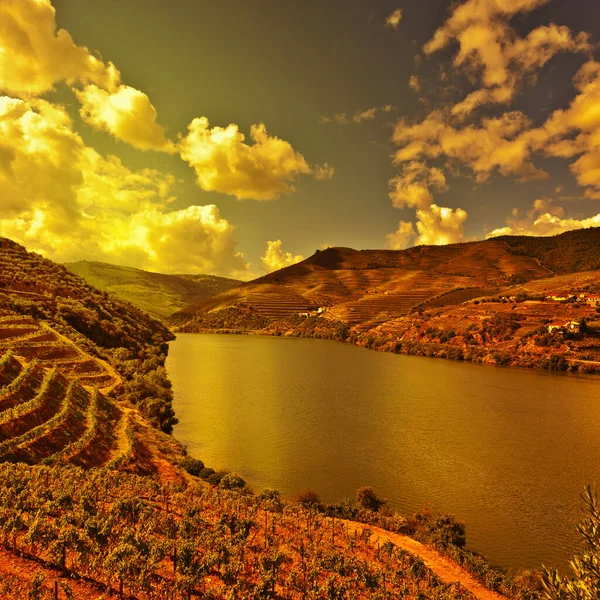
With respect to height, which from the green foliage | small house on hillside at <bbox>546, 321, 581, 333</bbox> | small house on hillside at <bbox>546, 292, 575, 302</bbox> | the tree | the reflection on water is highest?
small house on hillside at <bbox>546, 292, 575, 302</bbox>

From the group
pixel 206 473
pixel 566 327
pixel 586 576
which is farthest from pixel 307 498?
pixel 566 327

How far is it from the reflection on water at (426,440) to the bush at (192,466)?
3758 mm

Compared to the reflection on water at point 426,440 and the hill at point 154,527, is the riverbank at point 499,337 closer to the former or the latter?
the reflection on water at point 426,440

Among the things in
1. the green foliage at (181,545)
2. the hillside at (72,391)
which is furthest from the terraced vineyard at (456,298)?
the green foliage at (181,545)

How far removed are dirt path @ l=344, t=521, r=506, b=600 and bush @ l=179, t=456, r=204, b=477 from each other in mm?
14980

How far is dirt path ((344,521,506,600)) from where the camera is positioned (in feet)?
72.6

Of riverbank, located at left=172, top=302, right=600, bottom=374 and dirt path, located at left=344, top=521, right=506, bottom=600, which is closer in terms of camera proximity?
dirt path, located at left=344, top=521, right=506, bottom=600

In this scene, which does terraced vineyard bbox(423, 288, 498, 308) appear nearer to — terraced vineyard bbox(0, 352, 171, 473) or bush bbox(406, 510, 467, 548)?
bush bbox(406, 510, 467, 548)

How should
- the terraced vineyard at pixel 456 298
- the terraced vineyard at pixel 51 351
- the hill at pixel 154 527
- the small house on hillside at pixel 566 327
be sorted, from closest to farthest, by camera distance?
the hill at pixel 154 527 → the terraced vineyard at pixel 51 351 → the small house on hillside at pixel 566 327 → the terraced vineyard at pixel 456 298

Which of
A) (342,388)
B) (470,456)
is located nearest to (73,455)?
(470,456)

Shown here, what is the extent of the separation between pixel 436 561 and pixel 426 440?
25089mm

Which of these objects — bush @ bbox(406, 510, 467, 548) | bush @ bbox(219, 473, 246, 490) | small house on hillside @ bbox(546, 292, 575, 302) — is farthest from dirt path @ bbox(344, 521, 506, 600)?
small house on hillside @ bbox(546, 292, 575, 302)

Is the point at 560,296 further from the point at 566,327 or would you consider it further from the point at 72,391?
the point at 72,391

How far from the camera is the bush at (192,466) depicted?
1420 inches
